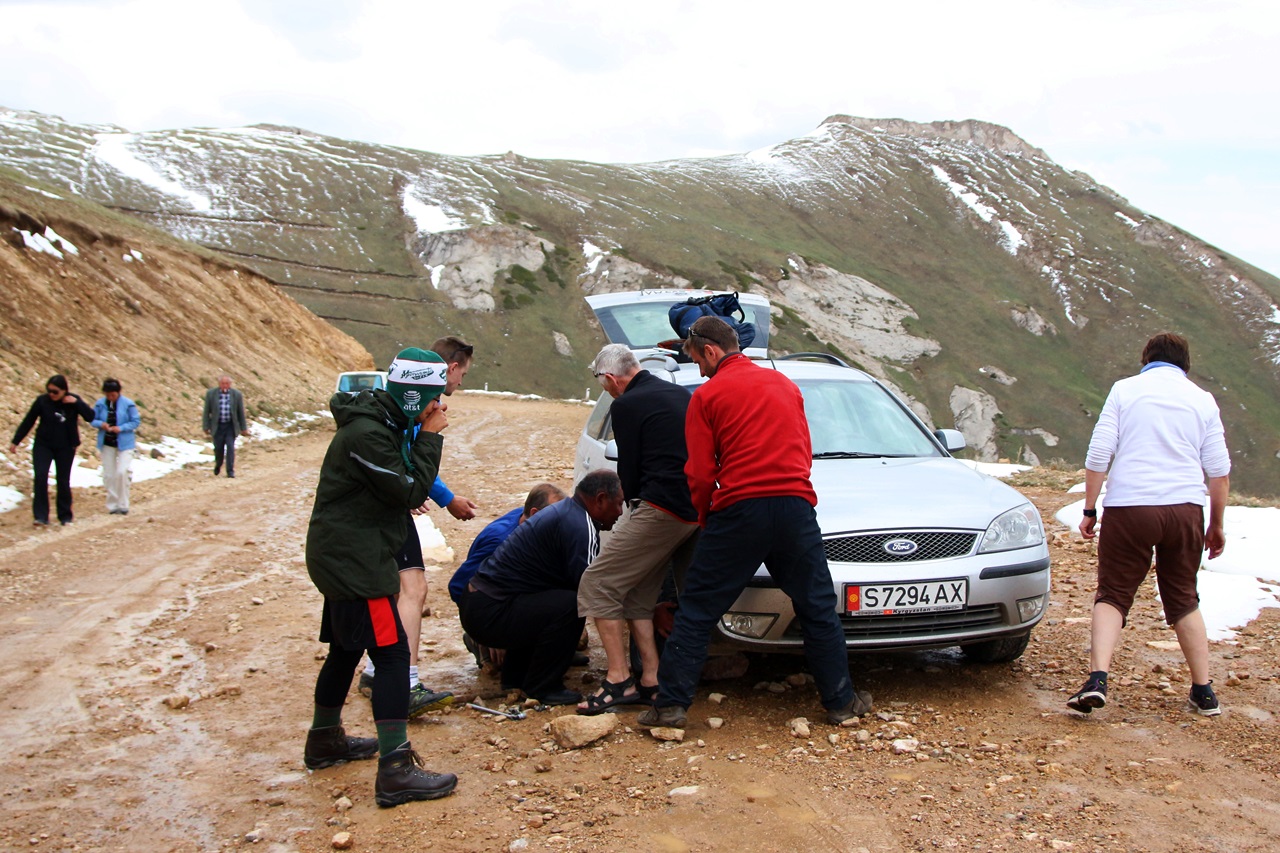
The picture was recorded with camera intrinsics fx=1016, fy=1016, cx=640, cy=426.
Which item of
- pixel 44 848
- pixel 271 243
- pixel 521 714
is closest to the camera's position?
pixel 44 848

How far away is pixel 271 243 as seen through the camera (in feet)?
285

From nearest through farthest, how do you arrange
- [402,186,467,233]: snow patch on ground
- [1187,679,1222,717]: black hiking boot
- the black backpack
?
[1187,679,1222,717]: black hiking boot → the black backpack → [402,186,467,233]: snow patch on ground

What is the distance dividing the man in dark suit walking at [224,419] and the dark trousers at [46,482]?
4728 mm

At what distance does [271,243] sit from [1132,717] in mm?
90468

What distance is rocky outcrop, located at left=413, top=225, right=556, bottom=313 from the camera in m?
85.6

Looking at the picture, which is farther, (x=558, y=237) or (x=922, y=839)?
(x=558, y=237)

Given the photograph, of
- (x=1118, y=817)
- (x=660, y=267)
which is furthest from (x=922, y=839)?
(x=660, y=267)

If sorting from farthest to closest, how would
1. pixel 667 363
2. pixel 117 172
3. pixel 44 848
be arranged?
pixel 117 172
pixel 667 363
pixel 44 848

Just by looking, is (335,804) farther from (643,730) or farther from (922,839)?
(922,839)

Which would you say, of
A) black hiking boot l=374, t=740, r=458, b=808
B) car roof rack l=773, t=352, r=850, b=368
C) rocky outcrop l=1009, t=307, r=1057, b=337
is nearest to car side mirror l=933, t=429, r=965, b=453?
car roof rack l=773, t=352, r=850, b=368

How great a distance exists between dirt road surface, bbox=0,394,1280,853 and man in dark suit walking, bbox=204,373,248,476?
952 centimetres

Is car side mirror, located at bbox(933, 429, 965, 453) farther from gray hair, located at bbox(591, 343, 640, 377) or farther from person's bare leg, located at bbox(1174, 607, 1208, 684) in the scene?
gray hair, located at bbox(591, 343, 640, 377)

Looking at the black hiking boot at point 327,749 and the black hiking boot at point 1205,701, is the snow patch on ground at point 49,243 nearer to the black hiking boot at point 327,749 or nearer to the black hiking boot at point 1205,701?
the black hiking boot at point 327,749

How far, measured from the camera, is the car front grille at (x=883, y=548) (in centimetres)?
502
